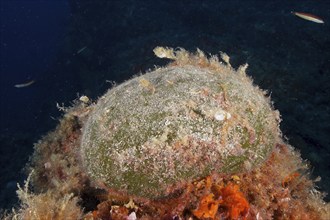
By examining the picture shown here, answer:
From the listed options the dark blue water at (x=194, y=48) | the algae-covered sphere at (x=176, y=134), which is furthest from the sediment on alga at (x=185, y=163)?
the dark blue water at (x=194, y=48)

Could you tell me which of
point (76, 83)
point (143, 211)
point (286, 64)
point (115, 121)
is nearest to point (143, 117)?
point (115, 121)

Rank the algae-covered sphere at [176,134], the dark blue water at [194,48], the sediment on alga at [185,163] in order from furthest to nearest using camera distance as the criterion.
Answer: the dark blue water at [194,48]
the algae-covered sphere at [176,134]
the sediment on alga at [185,163]

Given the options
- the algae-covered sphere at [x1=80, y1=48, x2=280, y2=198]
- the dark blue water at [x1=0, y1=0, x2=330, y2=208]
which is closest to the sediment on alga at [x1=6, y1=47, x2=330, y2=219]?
the algae-covered sphere at [x1=80, y1=48, x2=280, y2=198]

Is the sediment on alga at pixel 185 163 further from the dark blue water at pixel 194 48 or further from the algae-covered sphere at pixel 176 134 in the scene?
the dark blue water at pixel 194 48

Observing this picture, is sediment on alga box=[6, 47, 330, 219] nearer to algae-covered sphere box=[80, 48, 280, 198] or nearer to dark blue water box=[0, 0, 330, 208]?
algae-covered sphere box=[80, 48, 280, 198]

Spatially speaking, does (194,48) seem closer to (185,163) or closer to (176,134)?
(176,134)

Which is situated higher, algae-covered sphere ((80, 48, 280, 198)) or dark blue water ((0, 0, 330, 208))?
algae-covered sphere ((80, 48, 280, 198))
